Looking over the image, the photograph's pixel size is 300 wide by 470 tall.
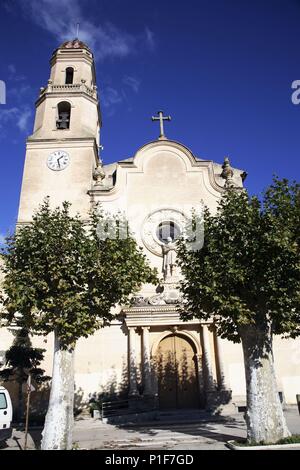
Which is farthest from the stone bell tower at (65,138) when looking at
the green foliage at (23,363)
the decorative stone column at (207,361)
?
the decorative stone column at (207,361)

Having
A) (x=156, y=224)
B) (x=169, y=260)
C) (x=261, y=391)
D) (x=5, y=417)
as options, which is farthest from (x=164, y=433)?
(x=156, y=224)

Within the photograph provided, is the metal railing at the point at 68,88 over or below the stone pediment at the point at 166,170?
over

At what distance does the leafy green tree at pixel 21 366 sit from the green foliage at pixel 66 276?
Answer: 6.43 m

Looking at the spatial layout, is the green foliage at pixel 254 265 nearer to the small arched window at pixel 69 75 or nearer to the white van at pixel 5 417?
the white van at pixel 5 417

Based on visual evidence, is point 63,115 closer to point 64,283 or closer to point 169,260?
point 169,260

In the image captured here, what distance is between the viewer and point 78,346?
1920 cm

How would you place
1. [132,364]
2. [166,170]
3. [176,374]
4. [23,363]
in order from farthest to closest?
1. [166,170]
2. [176,374]
3. [132,364]
4. [23,363]

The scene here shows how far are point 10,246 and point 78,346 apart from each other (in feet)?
28.6

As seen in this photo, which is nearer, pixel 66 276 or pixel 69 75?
pixel 66 276

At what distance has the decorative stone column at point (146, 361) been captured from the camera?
17.5m

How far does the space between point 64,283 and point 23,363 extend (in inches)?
327

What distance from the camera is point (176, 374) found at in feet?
61.7

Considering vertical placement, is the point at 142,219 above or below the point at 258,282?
above

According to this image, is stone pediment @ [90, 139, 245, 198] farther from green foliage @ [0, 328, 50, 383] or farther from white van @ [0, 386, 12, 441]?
white van @ [0, 386, 12, 441]
